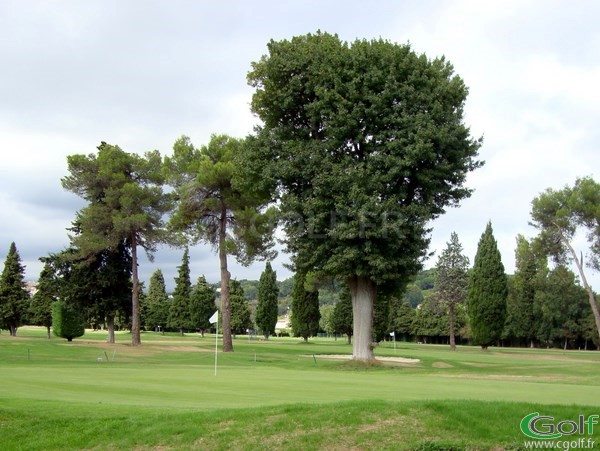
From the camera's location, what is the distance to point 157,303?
4515 inches

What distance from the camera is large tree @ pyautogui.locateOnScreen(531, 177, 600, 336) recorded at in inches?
2144

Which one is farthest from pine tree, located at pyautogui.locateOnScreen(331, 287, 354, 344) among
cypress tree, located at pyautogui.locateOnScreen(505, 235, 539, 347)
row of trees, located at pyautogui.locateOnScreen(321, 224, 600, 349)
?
cypress tree, located at pyautogui.locateOnScreen(505, 235, 539, 347)

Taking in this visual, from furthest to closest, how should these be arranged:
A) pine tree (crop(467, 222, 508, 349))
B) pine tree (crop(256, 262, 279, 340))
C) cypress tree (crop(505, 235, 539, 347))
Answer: pine tree (crop(256, 262, 279, 340)) < cypress tree (crop(505, 235, 539, 347)) < pine tree (crop(467, 222, 508, 349))

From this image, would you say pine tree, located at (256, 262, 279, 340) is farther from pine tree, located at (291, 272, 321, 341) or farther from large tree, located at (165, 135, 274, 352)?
large tree, located at (165, 135, 274, 352)

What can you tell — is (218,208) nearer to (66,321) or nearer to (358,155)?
(358,155)

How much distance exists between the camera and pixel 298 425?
10.7 meters

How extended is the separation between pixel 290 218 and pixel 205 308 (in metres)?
72.9

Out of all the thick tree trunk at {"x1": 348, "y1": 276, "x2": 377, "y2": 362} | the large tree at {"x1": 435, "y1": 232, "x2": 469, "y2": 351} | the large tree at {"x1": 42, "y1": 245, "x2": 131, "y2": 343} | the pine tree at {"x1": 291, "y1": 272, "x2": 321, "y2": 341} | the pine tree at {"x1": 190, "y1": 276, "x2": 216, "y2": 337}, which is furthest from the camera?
the pine tree at {"x1": 190, "y1": 276, "x2": 216, "y2": 337}

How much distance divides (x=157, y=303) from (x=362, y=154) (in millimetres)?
89464

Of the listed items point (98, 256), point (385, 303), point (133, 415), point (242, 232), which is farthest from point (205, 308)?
point (133, 415)

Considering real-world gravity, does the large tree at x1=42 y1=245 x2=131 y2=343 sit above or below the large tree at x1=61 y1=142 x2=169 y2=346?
below

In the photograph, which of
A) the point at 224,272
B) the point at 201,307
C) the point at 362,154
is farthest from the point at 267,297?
the point at 362,154

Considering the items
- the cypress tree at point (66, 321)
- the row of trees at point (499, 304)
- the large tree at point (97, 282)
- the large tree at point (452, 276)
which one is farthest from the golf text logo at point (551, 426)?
the large tree at point (452, 276)

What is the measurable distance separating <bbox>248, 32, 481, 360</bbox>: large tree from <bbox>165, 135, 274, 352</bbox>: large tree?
11957 millimetres
